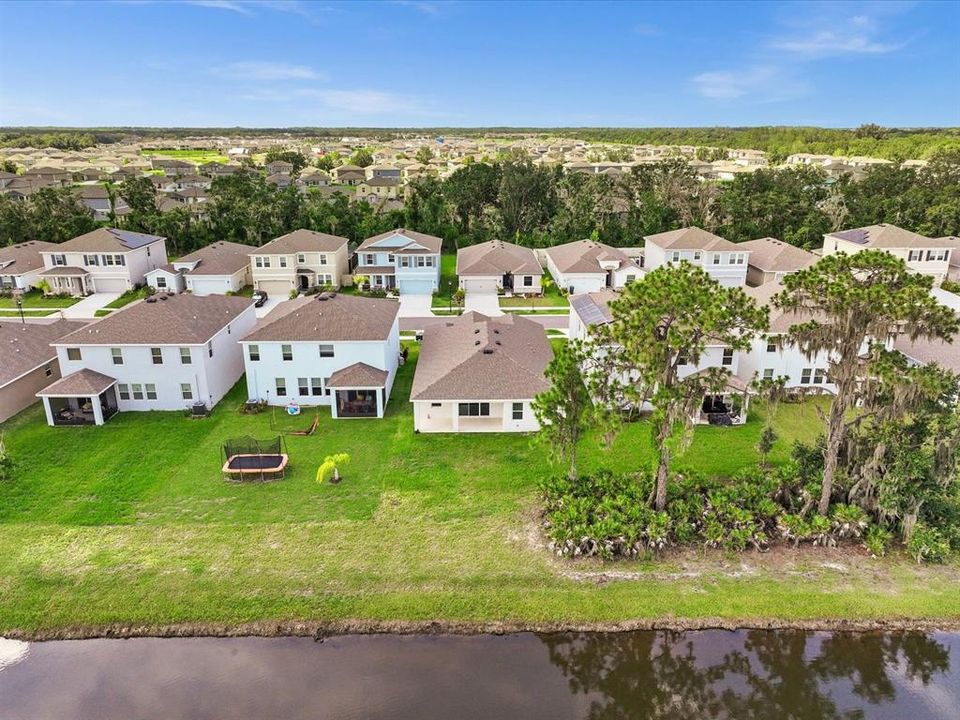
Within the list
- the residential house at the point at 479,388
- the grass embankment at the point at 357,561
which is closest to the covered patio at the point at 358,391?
the residential house at the point at 479,388

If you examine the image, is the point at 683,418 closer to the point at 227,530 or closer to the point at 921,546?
the point at 921,546

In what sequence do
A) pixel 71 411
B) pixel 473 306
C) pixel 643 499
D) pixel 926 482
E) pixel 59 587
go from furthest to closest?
pixel 473 306
pixel 71 411
pixel 643 499
pixel 926 482
pixel 59 587

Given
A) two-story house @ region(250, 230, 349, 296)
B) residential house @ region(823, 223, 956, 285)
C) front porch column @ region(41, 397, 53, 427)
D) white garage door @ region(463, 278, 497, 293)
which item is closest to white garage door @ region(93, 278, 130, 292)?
two-story house @ region(250, 230, 349, 296)

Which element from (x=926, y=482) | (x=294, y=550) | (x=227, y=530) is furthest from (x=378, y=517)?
(x=926, y=482)

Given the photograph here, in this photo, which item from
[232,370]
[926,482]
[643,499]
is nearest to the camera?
[926,482]

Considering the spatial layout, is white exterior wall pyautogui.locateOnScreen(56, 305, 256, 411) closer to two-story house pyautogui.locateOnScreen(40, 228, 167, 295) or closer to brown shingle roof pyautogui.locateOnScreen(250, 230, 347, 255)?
brown shingle roof pyautogui.locateOnScreen(250, 230, 347, 255)

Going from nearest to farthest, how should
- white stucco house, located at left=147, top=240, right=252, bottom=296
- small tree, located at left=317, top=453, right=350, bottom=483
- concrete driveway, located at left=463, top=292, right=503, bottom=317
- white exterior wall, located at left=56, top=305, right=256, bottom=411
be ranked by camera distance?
small tree, located at left=317, top=453, right=350, bottom=483 → white exterior wall, located at left=56, top=305, right=256, bottom=411 → concrete driveway, located at left=463, top=292, right=503, bottom=317 → white stucco house, located at left=147, top=240, right=252, bottom=296
